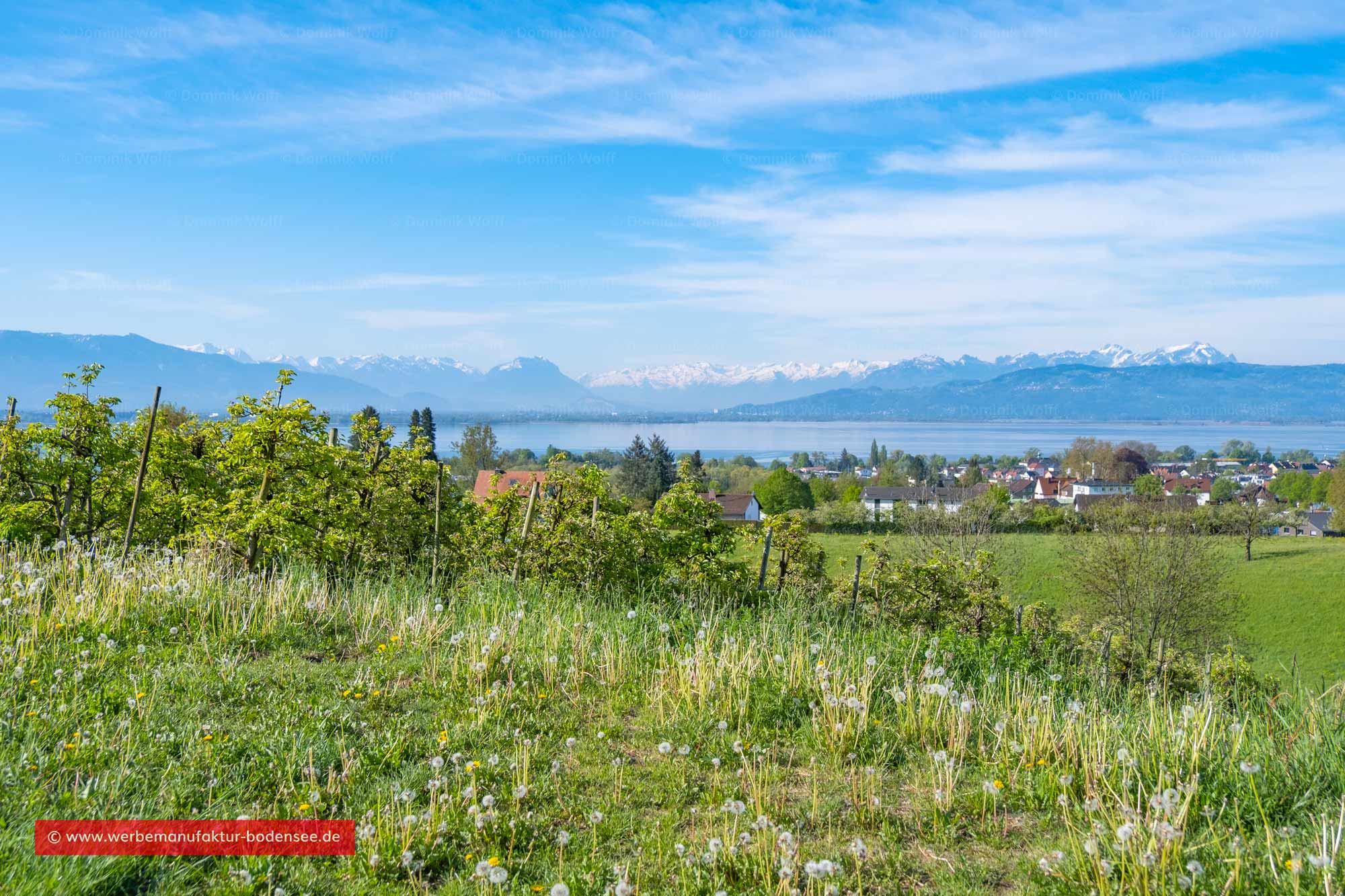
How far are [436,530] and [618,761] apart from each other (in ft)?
19.4

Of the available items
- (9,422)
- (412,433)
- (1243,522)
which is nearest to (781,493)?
(1243,522)

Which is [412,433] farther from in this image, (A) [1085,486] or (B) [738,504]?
(A) [1085,486]

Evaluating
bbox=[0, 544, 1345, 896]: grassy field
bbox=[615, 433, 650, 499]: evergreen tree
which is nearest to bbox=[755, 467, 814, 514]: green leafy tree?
bbox=[615, 433, 650, 499]: evergreen tree

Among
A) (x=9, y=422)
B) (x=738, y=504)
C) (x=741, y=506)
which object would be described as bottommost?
(x=741, y=506)

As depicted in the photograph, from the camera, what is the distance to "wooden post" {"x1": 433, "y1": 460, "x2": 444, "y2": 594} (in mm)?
8625

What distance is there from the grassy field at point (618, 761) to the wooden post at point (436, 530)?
199cm

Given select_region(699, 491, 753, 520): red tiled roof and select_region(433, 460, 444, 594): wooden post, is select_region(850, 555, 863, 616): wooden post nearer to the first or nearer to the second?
select_region(433, 460, 444, 594): wooden post

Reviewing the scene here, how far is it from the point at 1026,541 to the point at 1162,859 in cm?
5091

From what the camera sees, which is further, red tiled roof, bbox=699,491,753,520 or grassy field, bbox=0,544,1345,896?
red tiled roof, bbox=699,491,753,520

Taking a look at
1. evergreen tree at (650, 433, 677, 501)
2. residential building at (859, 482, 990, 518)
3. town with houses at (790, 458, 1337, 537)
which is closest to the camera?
residential building at (859, 482, 990, 518)

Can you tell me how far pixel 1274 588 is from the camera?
36375 millimetres

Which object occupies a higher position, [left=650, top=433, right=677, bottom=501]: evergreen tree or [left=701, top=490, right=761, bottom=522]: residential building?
[left=650, top=433, right=677, bottom=501]: evergreen tree

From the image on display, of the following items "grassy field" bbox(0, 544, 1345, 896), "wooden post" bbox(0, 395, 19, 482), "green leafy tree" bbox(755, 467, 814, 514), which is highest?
"wooden post" bbox(0, 395, 19, 482)

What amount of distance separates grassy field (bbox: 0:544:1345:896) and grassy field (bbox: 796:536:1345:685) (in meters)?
16.9
